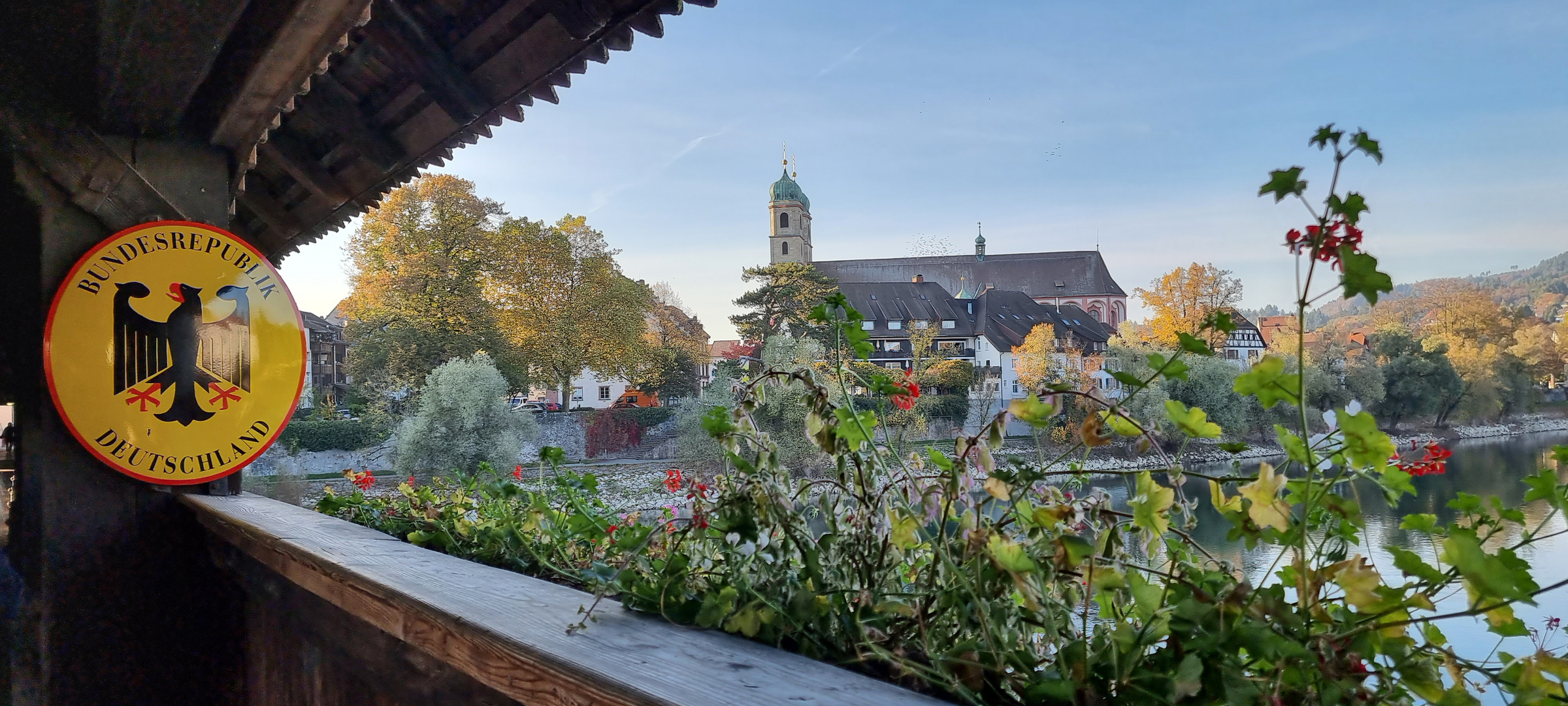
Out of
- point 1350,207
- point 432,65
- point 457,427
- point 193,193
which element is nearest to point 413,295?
point 457,427

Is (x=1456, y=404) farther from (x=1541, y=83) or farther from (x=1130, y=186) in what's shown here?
(x=1130, y=186)

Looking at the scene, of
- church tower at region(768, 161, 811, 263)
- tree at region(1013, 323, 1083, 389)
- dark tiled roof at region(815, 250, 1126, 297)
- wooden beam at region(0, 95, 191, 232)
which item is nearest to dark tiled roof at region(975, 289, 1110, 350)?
tree at region(1013, 323, 1083, 389)

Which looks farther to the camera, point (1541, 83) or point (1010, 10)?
point (1010, 10)

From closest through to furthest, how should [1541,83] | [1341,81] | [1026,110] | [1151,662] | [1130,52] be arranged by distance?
[1151,662]
[1541,83]
[1341,81]
[1130,52]
[1026,110]

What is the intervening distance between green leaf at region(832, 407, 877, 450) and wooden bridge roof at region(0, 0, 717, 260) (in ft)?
2.77

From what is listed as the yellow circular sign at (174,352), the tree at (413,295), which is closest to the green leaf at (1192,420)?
the yellow circular sign at (174,352)

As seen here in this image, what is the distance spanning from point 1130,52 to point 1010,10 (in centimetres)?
225

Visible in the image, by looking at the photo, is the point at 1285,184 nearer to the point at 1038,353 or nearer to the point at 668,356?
the point at 1038,353

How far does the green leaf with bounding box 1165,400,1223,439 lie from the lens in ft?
1.68

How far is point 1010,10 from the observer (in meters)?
16.1

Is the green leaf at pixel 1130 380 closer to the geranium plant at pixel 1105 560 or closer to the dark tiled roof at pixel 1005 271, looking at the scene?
the geranium plant at pixel 1105 560

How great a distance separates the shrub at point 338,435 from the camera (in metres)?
13.8

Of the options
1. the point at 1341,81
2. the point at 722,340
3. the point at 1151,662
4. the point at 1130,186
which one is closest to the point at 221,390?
the point at 1151,662

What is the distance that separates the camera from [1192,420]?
53cm
